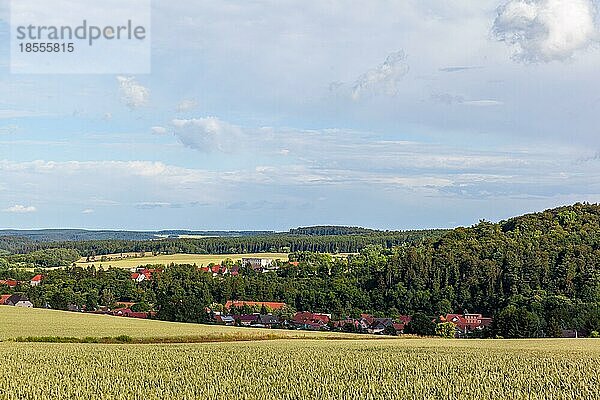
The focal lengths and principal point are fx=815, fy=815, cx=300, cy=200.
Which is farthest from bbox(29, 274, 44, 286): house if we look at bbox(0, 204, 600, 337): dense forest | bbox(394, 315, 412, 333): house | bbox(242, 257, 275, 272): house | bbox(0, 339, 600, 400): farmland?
bbox(0, 339, 600, 400): farmland

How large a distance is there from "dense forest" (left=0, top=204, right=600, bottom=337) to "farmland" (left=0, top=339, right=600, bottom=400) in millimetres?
69790

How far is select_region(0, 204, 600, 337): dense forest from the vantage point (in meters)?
117

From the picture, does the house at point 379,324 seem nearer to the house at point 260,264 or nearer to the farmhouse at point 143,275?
the farmhouse at point 143,275

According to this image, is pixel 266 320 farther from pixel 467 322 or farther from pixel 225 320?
pixel 467 322

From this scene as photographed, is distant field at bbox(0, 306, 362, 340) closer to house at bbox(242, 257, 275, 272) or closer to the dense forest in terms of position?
the dense forest

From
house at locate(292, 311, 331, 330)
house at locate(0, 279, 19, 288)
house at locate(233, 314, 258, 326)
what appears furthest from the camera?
house at locate(0, 279, 19, 288)

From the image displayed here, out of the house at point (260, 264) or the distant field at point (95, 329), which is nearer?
the distant field at point (95, 329)

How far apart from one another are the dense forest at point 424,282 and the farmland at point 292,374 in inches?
2748

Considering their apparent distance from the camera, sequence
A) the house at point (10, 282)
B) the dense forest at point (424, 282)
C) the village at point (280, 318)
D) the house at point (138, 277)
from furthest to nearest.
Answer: the house at point (138, 277) → the house at point (10, 282) → the dense forest at point (424, 282) → the village at point (280, 318)

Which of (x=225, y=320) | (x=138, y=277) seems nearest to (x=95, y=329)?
(x=225, y=320)

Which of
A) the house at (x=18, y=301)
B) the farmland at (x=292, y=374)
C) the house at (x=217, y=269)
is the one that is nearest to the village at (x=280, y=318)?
the house at (x=18, y=301)

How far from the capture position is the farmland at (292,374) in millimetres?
23734

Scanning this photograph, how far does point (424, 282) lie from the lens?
4968 inches

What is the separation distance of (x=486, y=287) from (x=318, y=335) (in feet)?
228
